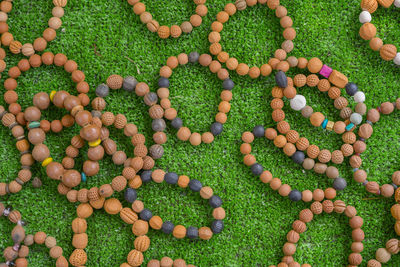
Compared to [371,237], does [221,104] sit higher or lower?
higher

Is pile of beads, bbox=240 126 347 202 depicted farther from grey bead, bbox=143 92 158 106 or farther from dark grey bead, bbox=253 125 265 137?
grey bead, bbox=143 92 158 106

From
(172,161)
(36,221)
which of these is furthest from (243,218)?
(36,221)

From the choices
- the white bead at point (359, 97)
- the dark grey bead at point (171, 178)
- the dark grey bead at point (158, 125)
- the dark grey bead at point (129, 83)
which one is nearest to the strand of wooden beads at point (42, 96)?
the dark grey bead at point (129, 83)

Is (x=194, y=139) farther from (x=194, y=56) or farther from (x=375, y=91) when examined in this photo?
(x=375, y=91)

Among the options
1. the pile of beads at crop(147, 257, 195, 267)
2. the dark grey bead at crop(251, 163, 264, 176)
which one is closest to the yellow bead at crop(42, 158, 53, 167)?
the pile of beads at crop(147, 257, 195, 267)

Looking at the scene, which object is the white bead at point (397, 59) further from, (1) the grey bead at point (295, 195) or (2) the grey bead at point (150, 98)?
(2) the grey bead at point (150, 98)

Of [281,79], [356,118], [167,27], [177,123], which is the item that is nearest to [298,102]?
[281,79]

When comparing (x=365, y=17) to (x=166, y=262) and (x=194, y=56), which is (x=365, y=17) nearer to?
(x=194, y=56)
